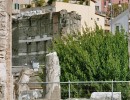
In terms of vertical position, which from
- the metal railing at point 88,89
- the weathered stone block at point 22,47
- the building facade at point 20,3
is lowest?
the weathered stone block at point 22,47

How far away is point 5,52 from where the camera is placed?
11.3 m

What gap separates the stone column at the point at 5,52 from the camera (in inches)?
442

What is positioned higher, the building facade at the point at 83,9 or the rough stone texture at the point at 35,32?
the building facade at the point at 83,9

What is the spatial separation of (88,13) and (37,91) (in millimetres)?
44255

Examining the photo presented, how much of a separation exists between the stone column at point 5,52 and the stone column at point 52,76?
13723mm

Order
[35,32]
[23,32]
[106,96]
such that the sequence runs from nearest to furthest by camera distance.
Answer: [106,96]
[35,32]
[23,32]

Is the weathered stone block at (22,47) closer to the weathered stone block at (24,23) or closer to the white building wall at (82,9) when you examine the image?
the weathered stone block at (24,23)

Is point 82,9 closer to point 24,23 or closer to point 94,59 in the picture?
point 24,23

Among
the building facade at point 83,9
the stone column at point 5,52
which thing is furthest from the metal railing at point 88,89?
the building facade at point 83,9

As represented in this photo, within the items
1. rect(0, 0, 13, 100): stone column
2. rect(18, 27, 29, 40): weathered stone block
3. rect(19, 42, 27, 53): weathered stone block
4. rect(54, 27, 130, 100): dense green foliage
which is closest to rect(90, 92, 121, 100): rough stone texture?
rect(54, 27, 130, 100): dense green foliage

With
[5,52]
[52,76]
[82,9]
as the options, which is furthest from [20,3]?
[5,52]

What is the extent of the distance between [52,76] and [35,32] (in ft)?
145

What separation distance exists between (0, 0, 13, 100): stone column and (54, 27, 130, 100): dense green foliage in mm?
17035

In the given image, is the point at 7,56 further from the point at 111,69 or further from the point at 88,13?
the point at 88,13
